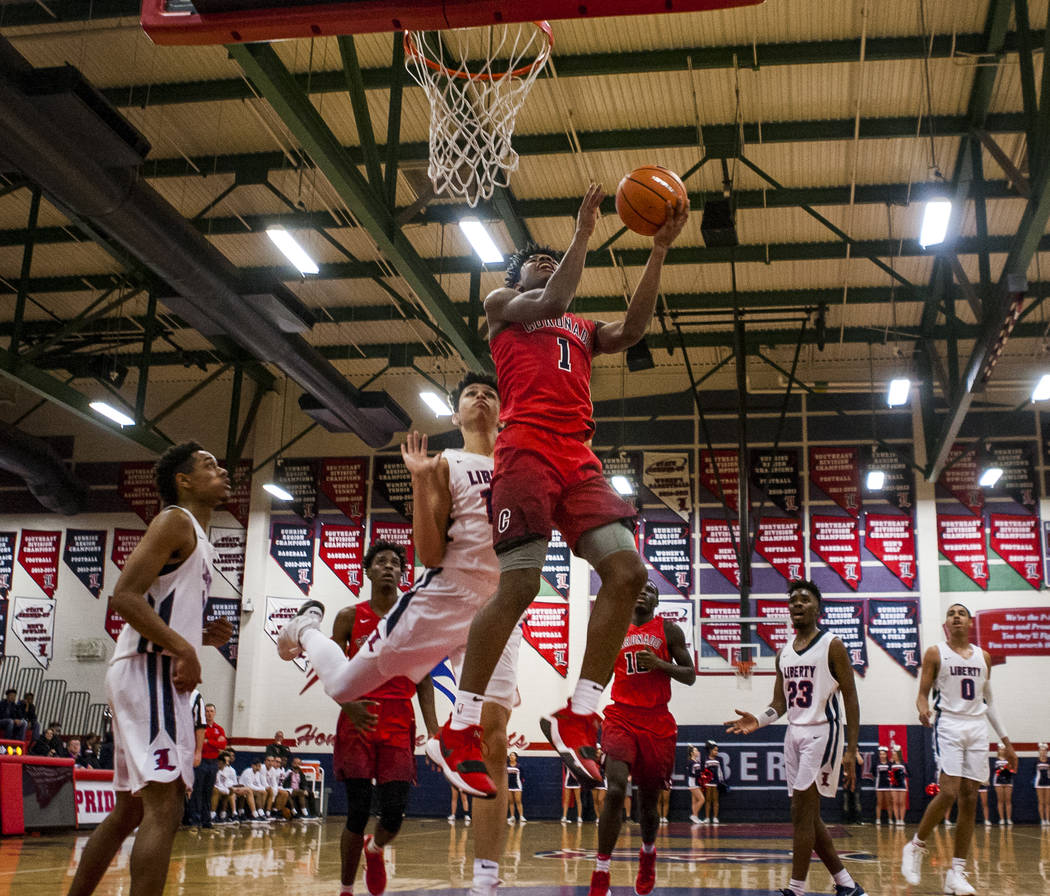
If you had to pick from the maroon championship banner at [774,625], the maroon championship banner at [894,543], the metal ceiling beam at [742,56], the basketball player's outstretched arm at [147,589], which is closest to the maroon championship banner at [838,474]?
the maroon championship banner at [894,543]

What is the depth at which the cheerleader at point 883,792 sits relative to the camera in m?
19.9

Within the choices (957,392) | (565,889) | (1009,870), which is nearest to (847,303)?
(957,392)

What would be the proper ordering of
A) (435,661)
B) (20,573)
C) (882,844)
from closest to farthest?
(435,661), (882,844), (20,573)

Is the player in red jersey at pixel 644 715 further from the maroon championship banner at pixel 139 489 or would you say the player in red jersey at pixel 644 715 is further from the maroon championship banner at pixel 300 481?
the maroon championship banner at pixel 139 489

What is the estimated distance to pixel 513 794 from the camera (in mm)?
20156

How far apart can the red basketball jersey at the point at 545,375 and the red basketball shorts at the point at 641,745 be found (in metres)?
4.03

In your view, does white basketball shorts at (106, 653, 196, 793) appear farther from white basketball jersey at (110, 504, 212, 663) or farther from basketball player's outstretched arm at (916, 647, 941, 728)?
basketball player's outstretched arm at (916, 647, 941, 728)

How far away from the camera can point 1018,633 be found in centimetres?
2072

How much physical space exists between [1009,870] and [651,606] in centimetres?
490

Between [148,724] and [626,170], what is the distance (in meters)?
13.6

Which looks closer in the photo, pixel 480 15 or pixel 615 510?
pixel 615 510

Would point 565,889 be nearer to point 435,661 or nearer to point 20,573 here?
point 435,661

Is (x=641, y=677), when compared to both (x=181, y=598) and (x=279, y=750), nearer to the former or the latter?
(x=181, y=598)

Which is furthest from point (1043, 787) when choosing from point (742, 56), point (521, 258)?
point (521, 258)
